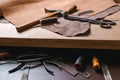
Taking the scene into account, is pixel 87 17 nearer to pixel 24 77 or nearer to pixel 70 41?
pixel 70 41

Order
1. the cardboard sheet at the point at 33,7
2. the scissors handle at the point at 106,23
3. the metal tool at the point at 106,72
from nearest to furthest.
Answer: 1. the metal tool at the point at 106,72
2. the scissors handle at the point at 106,23
3. the cardboard sheet at the point at 33,7

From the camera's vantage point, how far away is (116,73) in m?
0.78

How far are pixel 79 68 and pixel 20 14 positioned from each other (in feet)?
1.63

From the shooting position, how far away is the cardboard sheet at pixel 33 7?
3.45 feet

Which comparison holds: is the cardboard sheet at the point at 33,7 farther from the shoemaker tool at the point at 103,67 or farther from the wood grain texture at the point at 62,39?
the shoemaker tool at the point at 103,67

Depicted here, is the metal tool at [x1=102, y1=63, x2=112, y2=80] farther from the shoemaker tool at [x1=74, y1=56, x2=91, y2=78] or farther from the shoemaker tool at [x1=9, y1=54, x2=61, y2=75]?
the shoemaker tool at [x1=9, y1=54, x2=61, y2=75]

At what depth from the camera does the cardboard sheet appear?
1051 mm

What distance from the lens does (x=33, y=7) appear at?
1201 mm

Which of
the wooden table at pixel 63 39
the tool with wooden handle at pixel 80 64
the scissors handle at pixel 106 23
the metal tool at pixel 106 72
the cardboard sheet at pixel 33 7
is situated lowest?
the metal tool at pixel 106 72

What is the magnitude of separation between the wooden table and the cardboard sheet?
0.11 meters

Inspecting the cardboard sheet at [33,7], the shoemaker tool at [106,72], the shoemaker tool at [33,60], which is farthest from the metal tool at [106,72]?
the cardboard sheet at [33,7]

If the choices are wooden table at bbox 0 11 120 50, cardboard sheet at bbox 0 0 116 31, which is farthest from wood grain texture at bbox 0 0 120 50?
cardboard sheet at bbox 0 0 116 31

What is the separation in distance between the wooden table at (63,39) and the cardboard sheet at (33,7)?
11cm

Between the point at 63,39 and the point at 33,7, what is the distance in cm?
43
